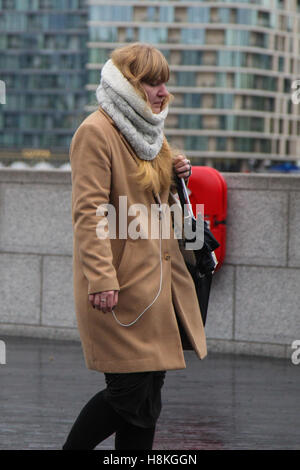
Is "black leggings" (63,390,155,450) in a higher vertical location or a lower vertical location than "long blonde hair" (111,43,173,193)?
A: lower

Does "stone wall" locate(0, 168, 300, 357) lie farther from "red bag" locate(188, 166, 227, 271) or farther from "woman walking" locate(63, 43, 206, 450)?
"woman walking" locate(63, 43, 206, 450)

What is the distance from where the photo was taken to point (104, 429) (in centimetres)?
373

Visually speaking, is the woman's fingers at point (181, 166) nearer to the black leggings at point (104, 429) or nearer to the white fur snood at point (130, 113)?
the white fur snood at point (130, 113)

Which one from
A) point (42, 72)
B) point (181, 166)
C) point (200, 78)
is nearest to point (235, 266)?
point (181, 166)

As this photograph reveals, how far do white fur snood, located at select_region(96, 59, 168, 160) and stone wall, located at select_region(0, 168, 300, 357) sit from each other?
142 inches

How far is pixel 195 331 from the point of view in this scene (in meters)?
3.84

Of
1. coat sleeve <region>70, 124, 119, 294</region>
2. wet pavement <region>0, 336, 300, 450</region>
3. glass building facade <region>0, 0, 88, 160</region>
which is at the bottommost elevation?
glass building facade <region>0, 0, 88, 160</region>

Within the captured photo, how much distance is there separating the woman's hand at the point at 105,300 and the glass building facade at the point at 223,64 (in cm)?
12619

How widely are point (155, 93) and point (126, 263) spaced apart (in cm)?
62

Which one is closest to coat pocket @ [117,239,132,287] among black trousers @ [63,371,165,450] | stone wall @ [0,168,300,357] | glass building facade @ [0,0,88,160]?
black trousers @ [63,371,165,450]

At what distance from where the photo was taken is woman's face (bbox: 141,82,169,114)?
3.77 meters

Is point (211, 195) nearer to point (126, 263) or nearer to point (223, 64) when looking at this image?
point (126, 263)

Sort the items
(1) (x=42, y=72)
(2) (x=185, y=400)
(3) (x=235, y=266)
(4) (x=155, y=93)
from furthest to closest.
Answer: (1) (x=42, y=72), (3) (x=235, y=266), (2) (x=185, y=400), (4) (x=155, y=93)

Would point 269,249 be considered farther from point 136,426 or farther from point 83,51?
point 83,51
